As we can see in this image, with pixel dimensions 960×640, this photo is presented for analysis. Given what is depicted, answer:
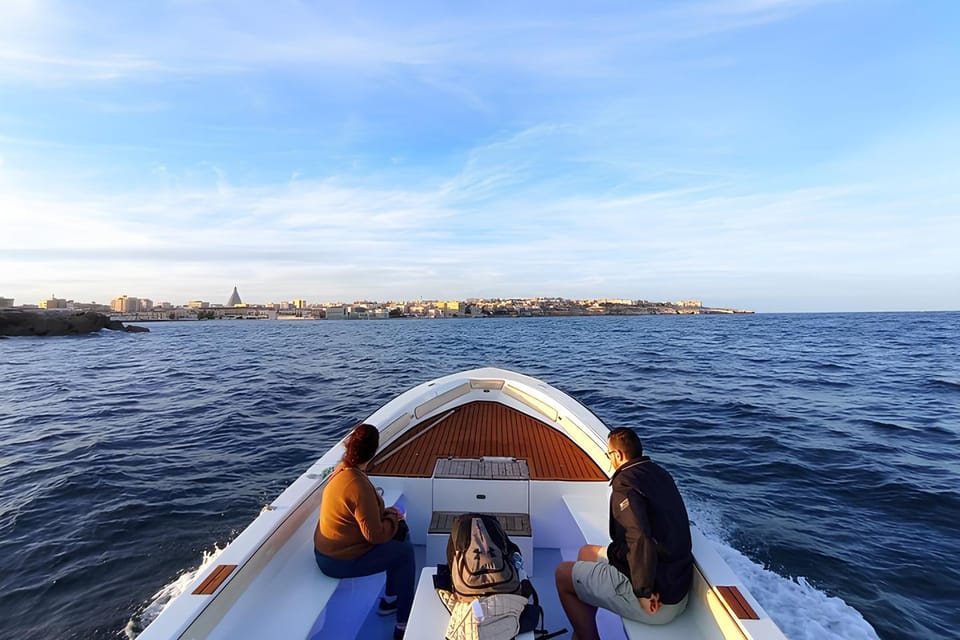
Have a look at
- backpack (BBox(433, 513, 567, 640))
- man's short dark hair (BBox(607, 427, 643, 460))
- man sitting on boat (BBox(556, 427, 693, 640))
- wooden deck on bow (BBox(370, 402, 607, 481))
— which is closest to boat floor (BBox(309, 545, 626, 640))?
man sitting on boat (BBox(556, 427, 693, 640))

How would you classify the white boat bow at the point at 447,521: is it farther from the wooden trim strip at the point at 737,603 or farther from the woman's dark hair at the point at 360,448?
the woman's dark hair at the point at 360,448

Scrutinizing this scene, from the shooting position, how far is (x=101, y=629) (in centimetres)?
373

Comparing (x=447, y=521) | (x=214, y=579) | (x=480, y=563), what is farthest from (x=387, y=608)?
(x=480, y=563)

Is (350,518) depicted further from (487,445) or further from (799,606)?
(799,606)

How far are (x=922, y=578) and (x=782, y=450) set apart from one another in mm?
3826

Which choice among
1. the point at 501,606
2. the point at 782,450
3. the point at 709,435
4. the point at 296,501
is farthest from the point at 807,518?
the point at 296,501

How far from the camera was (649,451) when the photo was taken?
8.09 meters

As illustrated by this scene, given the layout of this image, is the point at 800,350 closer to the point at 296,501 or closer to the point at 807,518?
the point at 807,518

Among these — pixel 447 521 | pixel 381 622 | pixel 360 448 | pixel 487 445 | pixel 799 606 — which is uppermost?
pixel 360 448

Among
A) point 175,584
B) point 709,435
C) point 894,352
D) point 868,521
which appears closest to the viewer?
point 175,584

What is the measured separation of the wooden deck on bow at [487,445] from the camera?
4270 millimetres

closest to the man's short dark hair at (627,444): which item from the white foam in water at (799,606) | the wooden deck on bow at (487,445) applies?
the wooden deck on bow at (487,445)

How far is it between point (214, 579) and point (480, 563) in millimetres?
1378

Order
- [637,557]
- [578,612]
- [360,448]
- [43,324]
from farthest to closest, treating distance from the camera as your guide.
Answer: [43,324], [360,448], [578,612], [637,557]
